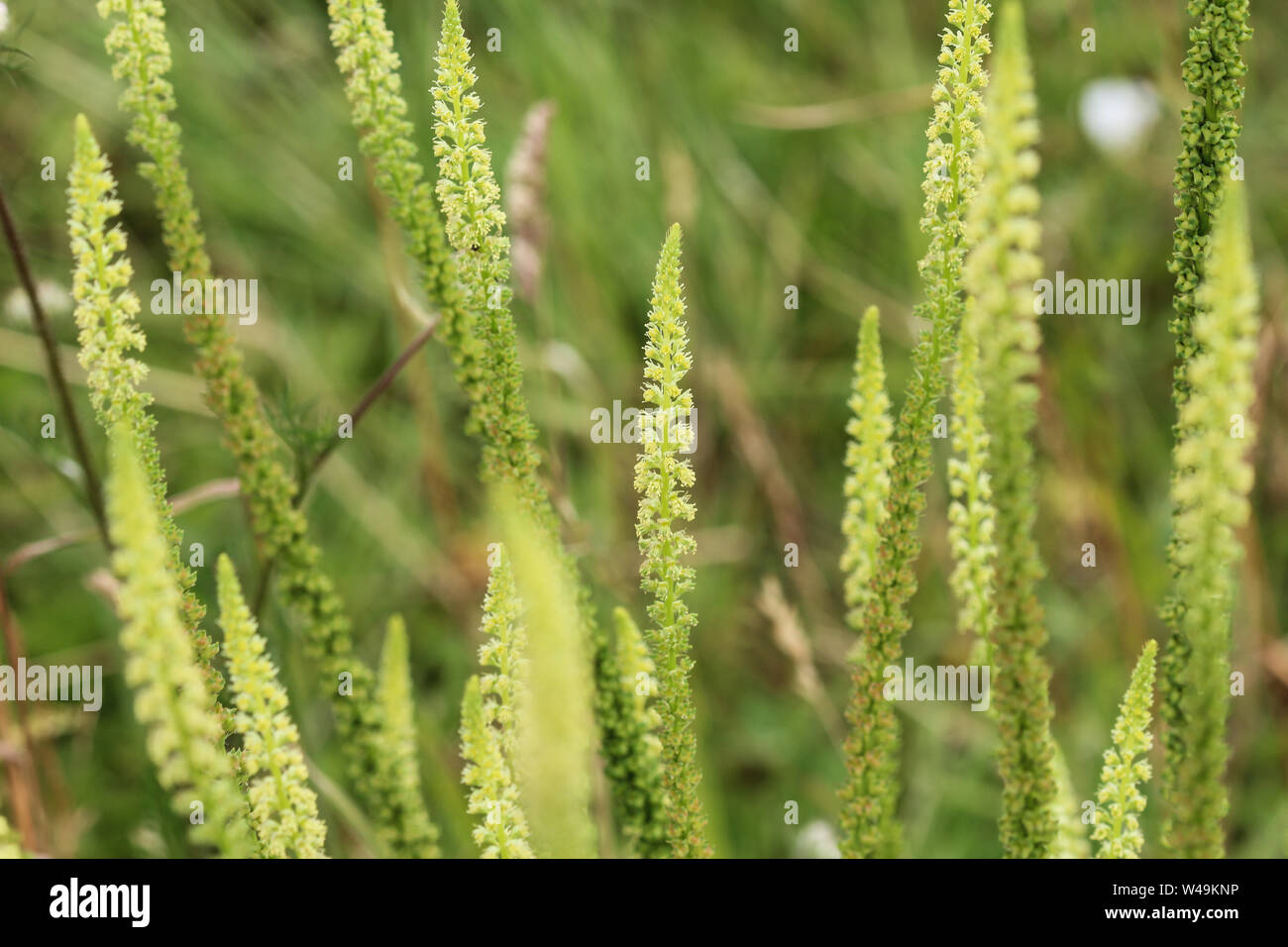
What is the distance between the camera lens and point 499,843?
1264mm

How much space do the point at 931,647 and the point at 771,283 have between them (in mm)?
1337

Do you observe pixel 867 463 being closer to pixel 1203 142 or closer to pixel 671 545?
pixel 671 545

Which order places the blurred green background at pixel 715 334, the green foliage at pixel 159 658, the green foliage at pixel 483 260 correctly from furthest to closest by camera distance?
the blurred green background at pixel 715 334, the green foliage at pixel 483 260, the green foliage at pixel 159 658

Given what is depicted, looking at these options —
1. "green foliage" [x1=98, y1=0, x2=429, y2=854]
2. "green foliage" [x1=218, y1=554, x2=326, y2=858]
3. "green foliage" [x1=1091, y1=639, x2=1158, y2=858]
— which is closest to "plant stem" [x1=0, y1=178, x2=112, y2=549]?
"green foliage" [x1=98, y1=0, x2=429, y2=854]

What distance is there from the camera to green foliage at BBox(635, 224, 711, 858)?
1261 mm

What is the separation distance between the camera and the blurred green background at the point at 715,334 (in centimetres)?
361

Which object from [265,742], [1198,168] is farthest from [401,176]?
[1198,168]

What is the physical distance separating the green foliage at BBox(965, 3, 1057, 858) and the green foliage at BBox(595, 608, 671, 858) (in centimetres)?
41

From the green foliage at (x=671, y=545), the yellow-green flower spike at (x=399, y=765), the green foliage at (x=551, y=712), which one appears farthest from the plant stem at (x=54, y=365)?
the green foliage at (x=551, y=712)

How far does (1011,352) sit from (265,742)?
841 mm

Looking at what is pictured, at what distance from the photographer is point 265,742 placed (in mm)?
1264

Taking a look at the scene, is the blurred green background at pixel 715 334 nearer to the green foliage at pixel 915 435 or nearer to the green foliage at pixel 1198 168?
the green foliage at pixel 915 435

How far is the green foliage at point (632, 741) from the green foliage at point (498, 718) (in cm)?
12

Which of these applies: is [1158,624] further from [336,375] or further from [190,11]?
[190,11]
